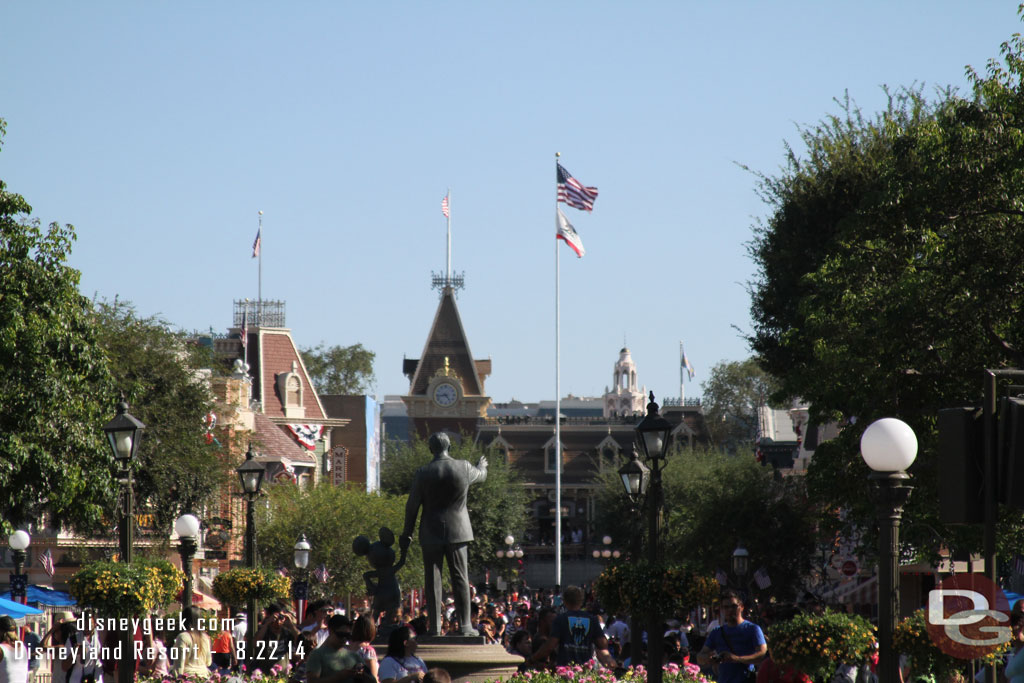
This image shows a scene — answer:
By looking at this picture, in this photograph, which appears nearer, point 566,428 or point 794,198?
point 794,198

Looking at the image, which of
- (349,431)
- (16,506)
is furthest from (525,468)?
(16,506)

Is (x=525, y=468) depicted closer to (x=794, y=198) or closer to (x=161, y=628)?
(x=794, y=198)

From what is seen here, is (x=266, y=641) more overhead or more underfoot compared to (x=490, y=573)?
more overhead

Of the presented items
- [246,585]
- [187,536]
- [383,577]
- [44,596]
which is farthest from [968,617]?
[44,596]

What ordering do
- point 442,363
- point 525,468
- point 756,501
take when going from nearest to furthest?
point 756,501 → point 525,468 → point 442,363

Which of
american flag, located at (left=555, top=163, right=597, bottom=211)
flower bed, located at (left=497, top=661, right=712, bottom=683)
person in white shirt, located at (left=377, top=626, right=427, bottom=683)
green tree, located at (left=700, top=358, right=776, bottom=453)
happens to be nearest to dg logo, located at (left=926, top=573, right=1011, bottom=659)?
flower bed, located at (left=497, top=661, right=712, bottom=683)

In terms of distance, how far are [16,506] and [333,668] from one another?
594 inches

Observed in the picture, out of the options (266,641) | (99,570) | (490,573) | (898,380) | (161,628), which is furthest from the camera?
(490,573)

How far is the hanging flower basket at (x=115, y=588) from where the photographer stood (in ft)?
48.0

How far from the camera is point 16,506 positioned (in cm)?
2417

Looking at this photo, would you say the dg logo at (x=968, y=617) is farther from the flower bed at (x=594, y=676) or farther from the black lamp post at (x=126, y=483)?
the black lamp post at (x=126, y=483)

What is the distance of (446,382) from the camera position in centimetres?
11512

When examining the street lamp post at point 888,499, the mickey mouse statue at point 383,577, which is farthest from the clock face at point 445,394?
the street lamp post at point 888,499

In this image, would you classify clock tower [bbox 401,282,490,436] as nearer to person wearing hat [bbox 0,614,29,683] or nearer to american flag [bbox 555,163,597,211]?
american flag [bbox 555,163,597,211]
